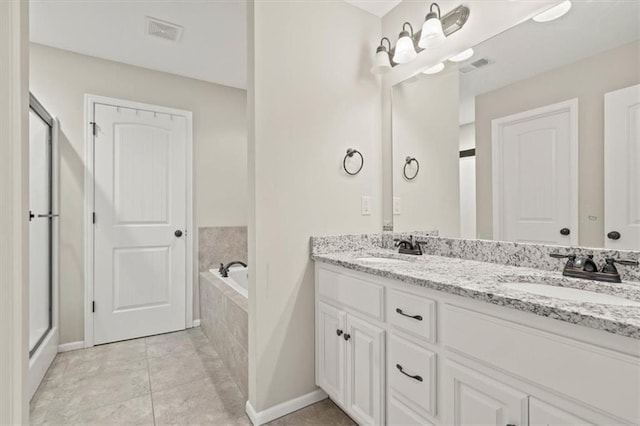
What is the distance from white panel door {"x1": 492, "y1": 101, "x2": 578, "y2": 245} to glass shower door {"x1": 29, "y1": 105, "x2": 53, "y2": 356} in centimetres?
287

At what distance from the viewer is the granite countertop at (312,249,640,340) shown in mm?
759

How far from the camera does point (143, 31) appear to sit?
2.43m

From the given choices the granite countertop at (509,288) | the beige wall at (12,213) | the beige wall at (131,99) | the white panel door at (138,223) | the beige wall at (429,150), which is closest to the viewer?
the granite countertop at (509,288)

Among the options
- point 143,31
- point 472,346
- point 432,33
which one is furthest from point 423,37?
point 143,31

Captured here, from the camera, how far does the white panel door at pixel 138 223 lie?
2.75 m

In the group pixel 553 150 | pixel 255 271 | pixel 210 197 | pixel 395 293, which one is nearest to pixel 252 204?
pixel 255 271

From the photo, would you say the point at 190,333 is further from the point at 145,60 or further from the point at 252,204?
the point at 145,60

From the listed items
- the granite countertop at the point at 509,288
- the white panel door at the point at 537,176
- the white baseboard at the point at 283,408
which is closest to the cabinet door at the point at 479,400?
the granite countertop at the point at 509,288

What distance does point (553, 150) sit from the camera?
138 cm

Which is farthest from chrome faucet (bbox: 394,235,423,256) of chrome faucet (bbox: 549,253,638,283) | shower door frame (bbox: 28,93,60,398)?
shower door frame (bbox: 28,93,60,398)

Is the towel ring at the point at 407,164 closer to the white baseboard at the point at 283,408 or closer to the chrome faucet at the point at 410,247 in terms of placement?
the chrome faucet at the point at 410,247

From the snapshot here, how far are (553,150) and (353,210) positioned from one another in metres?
1.08

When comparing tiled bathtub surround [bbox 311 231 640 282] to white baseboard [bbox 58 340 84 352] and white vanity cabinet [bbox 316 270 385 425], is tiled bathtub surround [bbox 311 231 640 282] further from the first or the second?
white baseboard [bbox 58 340 84 352]

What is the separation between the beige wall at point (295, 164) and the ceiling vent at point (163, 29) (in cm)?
102
